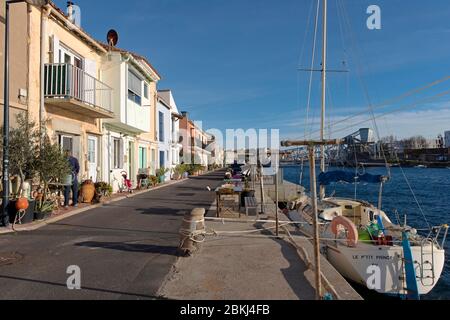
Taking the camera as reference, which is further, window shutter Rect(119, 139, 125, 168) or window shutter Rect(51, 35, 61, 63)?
window shutter Rect(119, 139, 125, 168)

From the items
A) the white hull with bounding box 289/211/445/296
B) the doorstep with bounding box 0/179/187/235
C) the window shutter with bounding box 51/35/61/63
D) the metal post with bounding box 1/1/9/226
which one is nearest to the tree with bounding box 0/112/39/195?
the metal post with bounding box 1/1/9/226

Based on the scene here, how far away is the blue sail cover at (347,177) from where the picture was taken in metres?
11.3

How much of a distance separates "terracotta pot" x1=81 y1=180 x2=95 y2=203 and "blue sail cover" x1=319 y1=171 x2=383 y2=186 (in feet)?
28.6

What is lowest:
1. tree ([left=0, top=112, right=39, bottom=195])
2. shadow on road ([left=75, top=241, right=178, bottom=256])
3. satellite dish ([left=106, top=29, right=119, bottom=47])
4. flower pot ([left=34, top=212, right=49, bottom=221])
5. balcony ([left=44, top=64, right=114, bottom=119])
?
shadow on road ([left=75, top=241, right=178, bottom=256])

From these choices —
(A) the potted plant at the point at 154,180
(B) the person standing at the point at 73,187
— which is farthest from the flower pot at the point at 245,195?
(A) the potted plant at the point at 154,180

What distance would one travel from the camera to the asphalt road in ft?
14.6

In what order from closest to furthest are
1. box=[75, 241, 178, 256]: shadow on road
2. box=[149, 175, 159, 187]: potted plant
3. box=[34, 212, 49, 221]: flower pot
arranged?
box=[75, 241, 178, 256]: shadow on road
box=[34, 212, 49, 221]: flower pot
box=[149, 175, 159, 187]: potted plant

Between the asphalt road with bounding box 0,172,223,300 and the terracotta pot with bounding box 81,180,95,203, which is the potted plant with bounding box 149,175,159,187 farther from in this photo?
the asphalt road with bounding box 0,172,223,300

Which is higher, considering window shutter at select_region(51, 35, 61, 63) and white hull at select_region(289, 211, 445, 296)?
window shutter at select_region(51, 35, 61, 63)

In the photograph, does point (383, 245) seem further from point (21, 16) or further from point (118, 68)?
point (118, 68)

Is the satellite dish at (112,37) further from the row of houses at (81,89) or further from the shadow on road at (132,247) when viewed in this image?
the shadow on road at (132,247)

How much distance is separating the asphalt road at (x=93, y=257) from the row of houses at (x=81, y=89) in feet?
12.6

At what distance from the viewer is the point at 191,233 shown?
6.02 m
